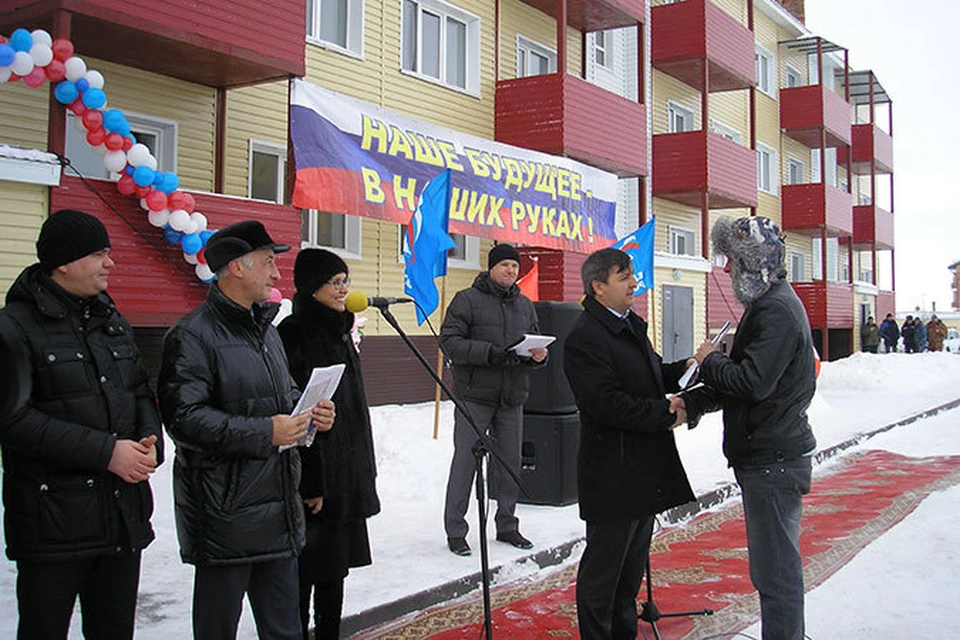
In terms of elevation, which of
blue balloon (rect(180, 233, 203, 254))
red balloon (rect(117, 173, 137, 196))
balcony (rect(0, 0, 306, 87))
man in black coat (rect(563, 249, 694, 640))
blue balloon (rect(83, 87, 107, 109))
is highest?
balcony (rect(0, 0, 306, 87))

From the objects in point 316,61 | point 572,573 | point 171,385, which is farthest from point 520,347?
point 316,61

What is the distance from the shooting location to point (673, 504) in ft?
13.6

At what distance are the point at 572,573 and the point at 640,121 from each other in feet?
42.5

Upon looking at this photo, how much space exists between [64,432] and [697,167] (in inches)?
749

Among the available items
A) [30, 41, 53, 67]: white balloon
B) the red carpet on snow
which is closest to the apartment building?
[30, 41, 53, 67]: white balloon

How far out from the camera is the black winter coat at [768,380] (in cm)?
374

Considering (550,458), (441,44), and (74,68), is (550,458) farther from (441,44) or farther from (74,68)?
(441,44)

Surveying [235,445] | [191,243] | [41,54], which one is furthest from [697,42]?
[235,445]

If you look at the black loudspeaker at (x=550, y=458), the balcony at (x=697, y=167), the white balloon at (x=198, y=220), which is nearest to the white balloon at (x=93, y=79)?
the white balloon at (x=198, y=220)

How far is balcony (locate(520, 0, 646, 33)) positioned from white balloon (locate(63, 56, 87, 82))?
33.2ft

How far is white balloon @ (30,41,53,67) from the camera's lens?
24.7 feet

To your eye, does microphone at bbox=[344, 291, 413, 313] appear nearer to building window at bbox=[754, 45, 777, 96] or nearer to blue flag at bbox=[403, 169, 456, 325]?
blue flag at bbox=[403, 169, 456, 325]

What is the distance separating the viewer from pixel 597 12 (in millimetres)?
17047

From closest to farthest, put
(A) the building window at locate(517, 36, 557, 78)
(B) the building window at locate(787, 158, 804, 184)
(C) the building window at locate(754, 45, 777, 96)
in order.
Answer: (A) the building window at locate(517, 36, 557, 78)
(C) the building window at locate(754, 45, 777, 96)
(B) the building window at locate(787, 158, 804, 184)
